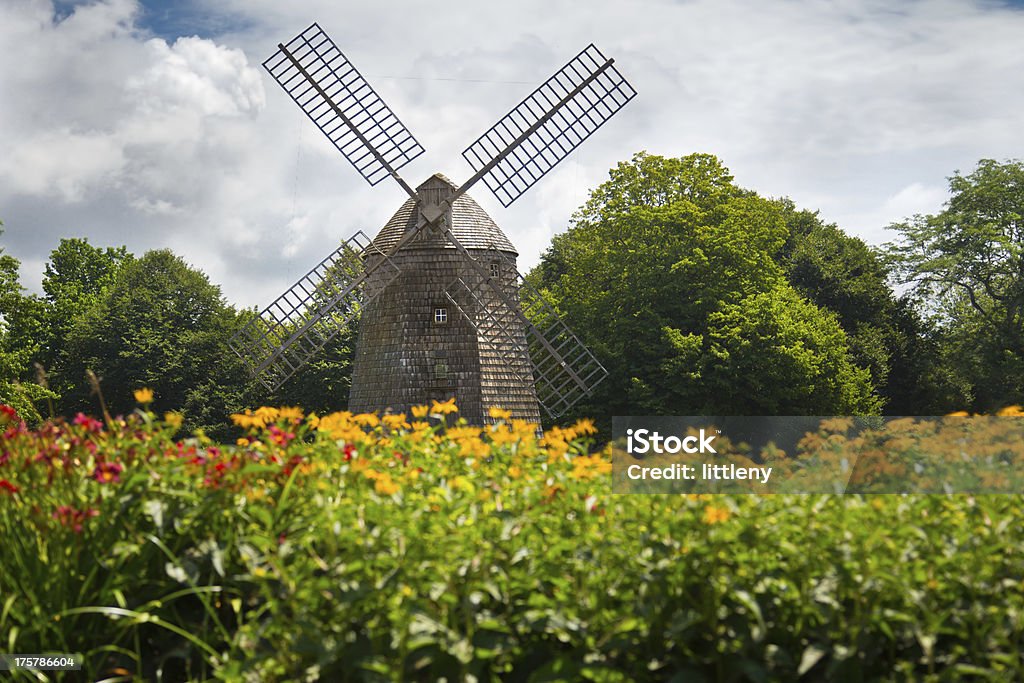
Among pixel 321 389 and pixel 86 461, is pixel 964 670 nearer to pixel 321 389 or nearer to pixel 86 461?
pixel 86 461

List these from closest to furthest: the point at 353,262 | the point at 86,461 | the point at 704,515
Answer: the point at 704,515
the point at 86,461
the point at 353,262

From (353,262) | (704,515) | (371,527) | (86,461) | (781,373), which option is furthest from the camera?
(781,373)

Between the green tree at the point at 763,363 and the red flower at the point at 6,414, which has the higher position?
the green tree at the point at 763,363

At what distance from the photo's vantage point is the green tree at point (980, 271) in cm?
3659

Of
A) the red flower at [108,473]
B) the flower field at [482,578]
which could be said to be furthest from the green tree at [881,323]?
the red flower at [108,473]

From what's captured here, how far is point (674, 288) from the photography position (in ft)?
103

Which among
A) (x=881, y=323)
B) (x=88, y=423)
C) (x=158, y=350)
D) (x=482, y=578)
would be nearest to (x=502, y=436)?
(x=482, y=578)

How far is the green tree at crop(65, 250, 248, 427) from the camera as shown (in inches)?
1559

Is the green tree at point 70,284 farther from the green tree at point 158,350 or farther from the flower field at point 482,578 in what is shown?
the flower field at point 482,578

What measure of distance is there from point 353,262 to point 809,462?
17021mm

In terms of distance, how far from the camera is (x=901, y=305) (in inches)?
1624

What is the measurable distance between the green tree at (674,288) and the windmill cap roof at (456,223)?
353 inches

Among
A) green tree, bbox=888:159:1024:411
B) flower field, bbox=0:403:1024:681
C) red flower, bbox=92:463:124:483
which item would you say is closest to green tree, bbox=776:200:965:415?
green tree, bbox=888:159:1024:411

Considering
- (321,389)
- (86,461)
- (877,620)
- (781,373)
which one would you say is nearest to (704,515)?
(877,620)
